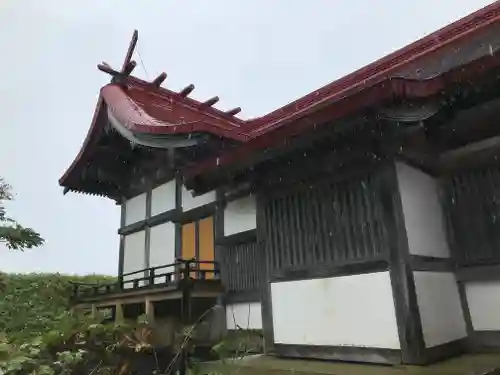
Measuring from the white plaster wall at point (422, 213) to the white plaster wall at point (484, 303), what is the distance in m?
0.52

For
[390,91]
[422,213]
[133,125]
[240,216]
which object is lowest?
[422,213]

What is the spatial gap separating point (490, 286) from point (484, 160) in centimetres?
156

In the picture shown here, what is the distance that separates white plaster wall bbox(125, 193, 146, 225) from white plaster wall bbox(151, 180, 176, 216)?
53 centimetres

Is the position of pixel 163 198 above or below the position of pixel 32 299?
above

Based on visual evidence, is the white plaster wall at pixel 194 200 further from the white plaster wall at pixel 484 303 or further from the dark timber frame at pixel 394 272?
the white plaster wall at pixel 484 303

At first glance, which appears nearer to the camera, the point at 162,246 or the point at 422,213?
A: the point at 422,213

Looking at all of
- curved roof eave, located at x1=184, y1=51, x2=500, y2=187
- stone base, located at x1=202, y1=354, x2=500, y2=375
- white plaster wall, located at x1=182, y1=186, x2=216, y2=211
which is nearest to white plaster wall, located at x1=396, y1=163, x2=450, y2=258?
curved roof eave, located at x1=184, y1=51, x2=500, y2=187

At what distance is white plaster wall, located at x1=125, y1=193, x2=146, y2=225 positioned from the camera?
10.7m

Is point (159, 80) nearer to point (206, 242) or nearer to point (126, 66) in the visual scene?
point (126, 66)

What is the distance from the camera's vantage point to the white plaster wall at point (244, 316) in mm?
7016

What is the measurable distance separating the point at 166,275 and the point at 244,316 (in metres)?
1.69

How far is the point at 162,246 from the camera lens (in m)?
9.64

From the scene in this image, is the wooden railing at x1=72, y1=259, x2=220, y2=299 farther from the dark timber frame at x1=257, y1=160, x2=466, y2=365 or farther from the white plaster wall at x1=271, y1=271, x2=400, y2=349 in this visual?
the dark timber frame at x1=257, y1=160, x2=466, y2=365

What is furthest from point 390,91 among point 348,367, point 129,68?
point 129,68
